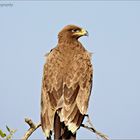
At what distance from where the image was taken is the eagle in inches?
250

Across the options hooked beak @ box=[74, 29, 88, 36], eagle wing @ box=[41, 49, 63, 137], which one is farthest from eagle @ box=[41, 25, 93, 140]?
hooked beak @ box=[74, 29, 88, 36]

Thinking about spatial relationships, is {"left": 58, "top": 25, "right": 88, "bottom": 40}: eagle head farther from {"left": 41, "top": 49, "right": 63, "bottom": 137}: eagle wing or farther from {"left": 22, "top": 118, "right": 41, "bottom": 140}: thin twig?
{"left": 22, "top": 118, "right": 41, "bottom": 140}: thin twig

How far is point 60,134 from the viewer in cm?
619

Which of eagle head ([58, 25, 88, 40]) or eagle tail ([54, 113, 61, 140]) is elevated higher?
eagle head ([58, 25, 88, 40])

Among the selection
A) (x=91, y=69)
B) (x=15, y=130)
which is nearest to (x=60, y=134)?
(x=15, y=130)

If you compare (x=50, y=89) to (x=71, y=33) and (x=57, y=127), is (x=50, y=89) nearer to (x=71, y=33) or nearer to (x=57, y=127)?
(x=57, y=127)

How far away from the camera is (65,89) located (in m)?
6.82

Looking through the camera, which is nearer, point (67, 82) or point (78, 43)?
point (67, 82)

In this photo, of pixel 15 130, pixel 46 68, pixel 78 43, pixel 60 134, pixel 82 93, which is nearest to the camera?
pixel 15 130

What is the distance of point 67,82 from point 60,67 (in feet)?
1.50

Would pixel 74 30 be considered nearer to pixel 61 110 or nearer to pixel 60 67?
pixel 60 67

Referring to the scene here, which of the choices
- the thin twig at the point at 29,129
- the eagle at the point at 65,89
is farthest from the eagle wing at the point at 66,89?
the thin twig at the point at 29,129

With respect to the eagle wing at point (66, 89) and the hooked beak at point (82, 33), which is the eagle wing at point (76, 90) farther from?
the hooked beak at point (82, 33)

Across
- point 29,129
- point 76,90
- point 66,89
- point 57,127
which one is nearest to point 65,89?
point 66,89
